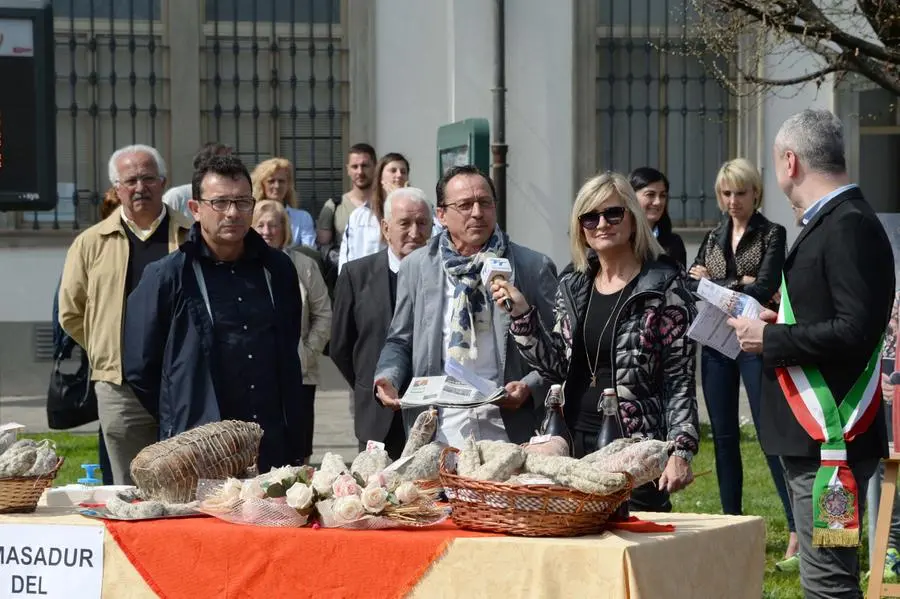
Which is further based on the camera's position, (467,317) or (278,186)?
(278,186)

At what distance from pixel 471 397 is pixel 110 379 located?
2266mm

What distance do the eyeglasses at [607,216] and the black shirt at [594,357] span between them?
0.71ft

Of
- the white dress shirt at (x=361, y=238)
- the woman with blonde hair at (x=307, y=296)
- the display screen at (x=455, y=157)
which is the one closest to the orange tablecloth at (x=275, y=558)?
the woman with blonde hair at (x=307, y=296)

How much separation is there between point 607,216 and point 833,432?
42.6 inches

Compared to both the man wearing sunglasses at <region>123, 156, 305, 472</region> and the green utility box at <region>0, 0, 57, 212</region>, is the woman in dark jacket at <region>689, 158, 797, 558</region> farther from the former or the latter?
the green utility box at <region>0, 0, 57, 212</region>

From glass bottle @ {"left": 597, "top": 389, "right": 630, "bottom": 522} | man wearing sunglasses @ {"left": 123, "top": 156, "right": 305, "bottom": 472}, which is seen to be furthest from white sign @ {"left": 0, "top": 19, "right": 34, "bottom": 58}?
glass bottle @ {"left": 597, "top": 389, "right": 630, "bottom": 522}

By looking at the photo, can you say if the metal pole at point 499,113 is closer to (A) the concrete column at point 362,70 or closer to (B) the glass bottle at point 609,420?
(A) the concrete column at point 362,70

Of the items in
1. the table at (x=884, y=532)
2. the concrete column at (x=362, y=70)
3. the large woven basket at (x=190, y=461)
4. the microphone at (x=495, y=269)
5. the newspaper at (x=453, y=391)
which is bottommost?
the table at (x=884, y=532)

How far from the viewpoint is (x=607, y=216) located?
5516 mm

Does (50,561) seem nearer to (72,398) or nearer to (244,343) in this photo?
(244,343)

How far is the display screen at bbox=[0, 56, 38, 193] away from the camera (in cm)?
682

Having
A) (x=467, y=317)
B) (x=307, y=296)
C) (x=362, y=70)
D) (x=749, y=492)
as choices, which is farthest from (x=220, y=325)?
(x=362, y=70)

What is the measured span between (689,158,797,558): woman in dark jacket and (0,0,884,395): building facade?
6403 mm

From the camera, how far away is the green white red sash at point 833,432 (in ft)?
16.4
